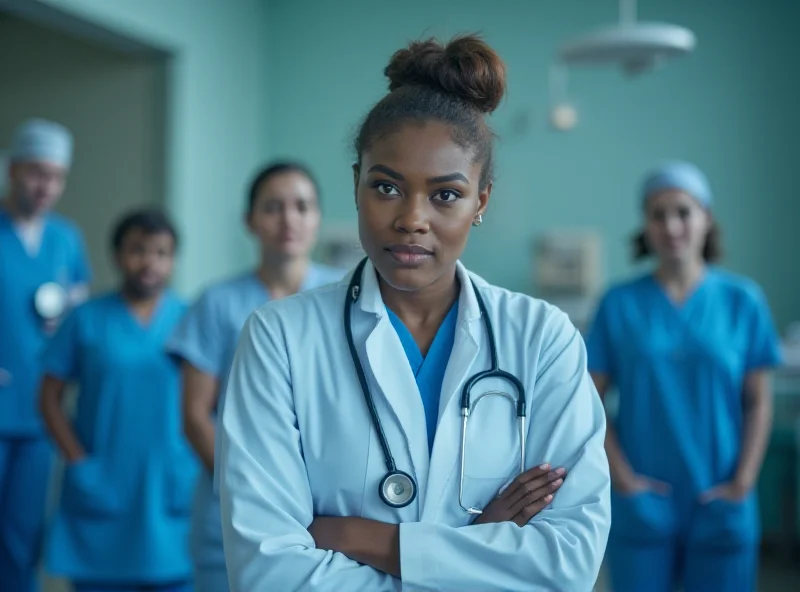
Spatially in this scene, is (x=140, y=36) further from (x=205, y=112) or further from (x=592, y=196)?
(x=592, y=196)

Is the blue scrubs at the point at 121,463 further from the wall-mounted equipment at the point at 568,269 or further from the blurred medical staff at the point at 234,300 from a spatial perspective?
the wall-mounted equipment at the point at 568,269

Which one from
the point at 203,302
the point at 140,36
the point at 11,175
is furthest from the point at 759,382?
the point at 140,36

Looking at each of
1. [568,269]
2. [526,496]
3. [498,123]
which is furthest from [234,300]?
[498,123]

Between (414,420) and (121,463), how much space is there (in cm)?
158

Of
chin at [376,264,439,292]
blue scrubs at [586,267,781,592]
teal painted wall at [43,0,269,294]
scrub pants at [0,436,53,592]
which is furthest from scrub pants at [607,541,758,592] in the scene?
teal painted wall at [43,0,269,294]

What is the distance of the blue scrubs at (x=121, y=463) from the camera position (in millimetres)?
2504

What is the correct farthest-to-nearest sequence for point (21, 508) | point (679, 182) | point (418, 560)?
point (21, 508), point (679, 182), point (418, 560)

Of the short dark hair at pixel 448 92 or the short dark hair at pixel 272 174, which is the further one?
the short dark hair at pixel 272 174

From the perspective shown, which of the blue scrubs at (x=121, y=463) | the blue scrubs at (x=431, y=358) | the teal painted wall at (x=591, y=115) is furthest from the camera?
the teal painted wall at (x=591, y=115)

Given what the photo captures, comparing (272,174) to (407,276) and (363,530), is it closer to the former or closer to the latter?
(407,276)

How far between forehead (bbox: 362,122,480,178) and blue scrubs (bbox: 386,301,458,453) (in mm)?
201

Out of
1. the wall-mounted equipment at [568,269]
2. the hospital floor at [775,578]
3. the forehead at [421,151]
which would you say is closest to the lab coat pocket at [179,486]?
the hospital floor at [775,578]

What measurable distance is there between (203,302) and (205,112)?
2.56 m

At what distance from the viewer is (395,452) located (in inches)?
45.1
